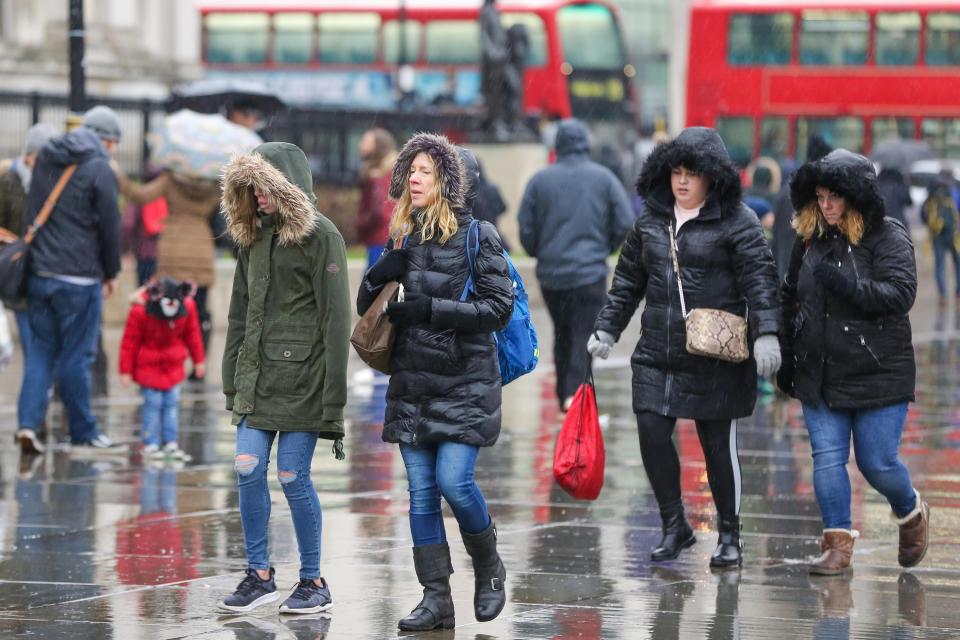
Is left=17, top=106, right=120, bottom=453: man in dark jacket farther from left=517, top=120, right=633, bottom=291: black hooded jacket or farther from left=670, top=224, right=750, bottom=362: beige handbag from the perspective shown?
left=670, top=224, right=750, bottom=362: beige handbag

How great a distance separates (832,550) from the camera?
7.47 m

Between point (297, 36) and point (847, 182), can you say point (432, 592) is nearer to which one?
point (847, 182)

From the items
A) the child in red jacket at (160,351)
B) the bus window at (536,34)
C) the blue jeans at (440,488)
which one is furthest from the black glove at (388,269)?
the bus window at (536,34)

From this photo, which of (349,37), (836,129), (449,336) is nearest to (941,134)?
(836,129)

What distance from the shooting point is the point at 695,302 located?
754 centimetres

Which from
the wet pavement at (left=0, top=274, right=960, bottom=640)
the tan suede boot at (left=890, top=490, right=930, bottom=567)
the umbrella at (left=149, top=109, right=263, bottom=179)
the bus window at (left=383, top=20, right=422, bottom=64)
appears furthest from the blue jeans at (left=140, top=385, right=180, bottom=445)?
the bus window at (left=383, top=20, right=422, bottom=64)

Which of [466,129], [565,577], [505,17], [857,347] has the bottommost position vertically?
[565,577]

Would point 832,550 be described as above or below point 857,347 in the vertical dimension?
below

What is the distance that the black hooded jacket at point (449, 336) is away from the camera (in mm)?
6398

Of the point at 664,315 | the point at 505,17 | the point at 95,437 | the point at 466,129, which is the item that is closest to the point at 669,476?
the point at 664,315

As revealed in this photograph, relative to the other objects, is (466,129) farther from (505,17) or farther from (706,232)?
(706,232)

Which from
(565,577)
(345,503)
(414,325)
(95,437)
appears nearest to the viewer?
(414,325)

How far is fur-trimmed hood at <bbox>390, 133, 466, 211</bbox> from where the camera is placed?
6492 mm

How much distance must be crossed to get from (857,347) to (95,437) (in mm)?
5202
